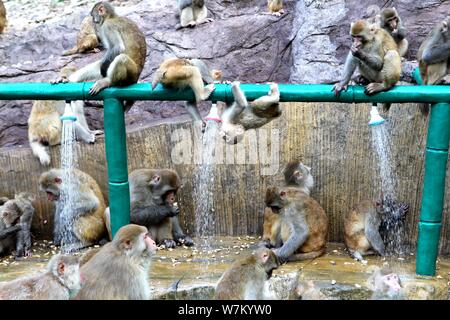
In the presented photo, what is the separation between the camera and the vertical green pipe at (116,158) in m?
7.24

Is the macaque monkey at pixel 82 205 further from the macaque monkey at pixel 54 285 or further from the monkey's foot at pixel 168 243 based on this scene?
the macaque monkey at pixel 54 285

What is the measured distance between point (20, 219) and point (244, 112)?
9.84 feet

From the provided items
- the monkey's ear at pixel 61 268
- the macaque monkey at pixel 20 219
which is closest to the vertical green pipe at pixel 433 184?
the monkey's ear at pixel 61 268

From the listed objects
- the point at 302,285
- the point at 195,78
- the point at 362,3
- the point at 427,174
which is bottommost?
the point at 302,285

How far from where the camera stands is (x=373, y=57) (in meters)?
7.33

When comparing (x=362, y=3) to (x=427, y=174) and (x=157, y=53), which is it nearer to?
(x=157, y=53)

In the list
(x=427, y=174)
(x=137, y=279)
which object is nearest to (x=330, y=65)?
(x=427, y=174)

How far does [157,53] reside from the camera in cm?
1124

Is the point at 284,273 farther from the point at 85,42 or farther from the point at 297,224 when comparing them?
the point at 85,42

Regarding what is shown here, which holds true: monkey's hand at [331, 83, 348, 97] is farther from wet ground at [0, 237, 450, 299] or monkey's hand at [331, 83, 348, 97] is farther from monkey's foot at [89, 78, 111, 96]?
monkey's foot at [89, 78, 111, 96]

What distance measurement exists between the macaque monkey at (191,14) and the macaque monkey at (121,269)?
625 cm

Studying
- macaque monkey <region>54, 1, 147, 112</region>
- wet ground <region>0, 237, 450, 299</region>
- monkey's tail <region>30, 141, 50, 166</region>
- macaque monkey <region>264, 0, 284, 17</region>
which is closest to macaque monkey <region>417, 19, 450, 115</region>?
wet ground <region>0, 237, 450, 299</region>

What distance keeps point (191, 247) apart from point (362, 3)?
4.58 metres

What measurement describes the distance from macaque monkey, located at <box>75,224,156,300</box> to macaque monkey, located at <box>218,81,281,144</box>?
164 cm
